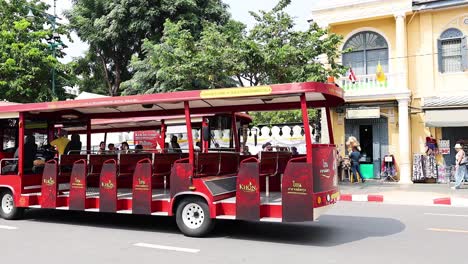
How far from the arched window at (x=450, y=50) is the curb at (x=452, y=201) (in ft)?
A: 26.2

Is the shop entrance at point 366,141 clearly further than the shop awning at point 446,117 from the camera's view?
Yes

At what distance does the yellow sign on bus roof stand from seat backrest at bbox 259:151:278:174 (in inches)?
72.0

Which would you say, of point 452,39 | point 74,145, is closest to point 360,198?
point 74,145

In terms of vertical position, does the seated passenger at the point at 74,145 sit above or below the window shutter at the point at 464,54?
below

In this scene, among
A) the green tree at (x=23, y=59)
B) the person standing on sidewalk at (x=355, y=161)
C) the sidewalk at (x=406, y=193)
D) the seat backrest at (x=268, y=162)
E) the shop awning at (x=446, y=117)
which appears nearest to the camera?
the seat backrest at (x=268, y=162)

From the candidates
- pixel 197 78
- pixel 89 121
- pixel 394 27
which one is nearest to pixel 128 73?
pixel 197 78

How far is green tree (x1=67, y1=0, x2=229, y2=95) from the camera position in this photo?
23.7 metres

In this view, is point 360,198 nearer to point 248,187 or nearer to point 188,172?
point 248,187

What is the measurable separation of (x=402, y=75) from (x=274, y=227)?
12.7 m

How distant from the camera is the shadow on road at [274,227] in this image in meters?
7.71

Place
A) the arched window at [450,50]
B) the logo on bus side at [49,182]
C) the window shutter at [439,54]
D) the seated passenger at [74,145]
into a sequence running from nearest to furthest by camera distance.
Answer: the logo on bus side at [49,182] < the seated passenger at [74,145] < the arched window at [450,50] < the window shutter at [439,54]

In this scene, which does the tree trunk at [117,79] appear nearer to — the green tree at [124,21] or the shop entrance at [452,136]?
the green tree at [124,21]

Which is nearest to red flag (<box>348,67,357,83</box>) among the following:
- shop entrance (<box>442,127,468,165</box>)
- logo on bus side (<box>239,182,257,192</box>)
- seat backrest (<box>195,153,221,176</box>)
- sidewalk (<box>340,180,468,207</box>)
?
shop entrance (<box>442,127,468,165</box>)

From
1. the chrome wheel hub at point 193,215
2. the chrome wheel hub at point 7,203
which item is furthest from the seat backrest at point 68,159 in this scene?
the chrome wheel hub at point 193,215
